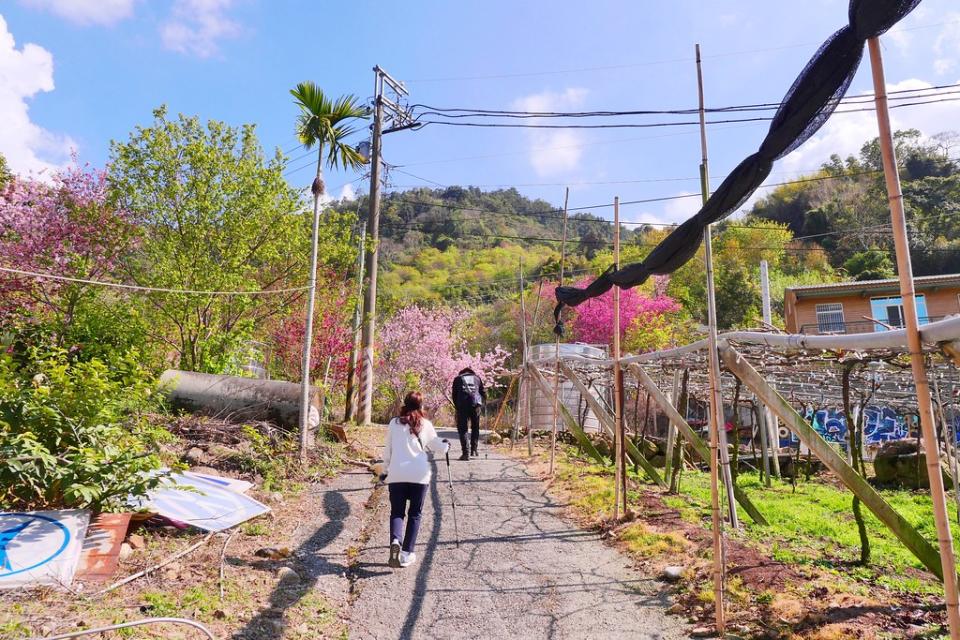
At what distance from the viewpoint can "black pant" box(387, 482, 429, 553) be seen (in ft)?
17.6

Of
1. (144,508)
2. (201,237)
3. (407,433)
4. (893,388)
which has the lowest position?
(144,508)

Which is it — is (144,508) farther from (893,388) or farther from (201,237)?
(893,388)

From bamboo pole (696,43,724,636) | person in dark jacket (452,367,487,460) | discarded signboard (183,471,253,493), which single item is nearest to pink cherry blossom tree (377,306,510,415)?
person in dark jacket (452,367,487,460)

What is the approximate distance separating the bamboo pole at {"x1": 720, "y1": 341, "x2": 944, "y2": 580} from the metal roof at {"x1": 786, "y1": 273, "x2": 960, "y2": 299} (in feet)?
66.5

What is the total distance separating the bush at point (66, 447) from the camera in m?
4.53

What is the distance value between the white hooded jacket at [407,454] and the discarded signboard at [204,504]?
1.67 m

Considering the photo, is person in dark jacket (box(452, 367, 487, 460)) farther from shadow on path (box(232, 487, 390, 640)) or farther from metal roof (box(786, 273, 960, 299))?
metal roof (box(786, 273, 960, 299))

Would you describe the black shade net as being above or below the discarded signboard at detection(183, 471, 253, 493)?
above

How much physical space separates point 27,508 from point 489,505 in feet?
16.1

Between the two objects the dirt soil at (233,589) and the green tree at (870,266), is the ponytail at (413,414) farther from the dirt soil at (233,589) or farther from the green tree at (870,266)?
the green tree at (870,266)

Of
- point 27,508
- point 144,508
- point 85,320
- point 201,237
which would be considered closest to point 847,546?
point 144,508

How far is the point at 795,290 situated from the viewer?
2428cm

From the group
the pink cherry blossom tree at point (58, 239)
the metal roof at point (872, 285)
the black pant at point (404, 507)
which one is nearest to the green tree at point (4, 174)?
the pink cherry blossom tree at point (58, 239)

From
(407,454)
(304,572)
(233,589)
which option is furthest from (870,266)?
(233,589)
